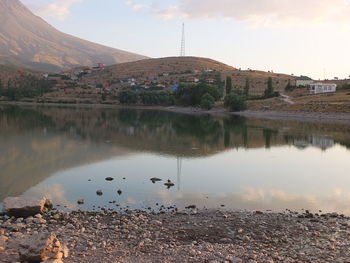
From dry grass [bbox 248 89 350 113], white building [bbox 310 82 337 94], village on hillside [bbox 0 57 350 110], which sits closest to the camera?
dry grass [bbox 248 89 350 113]

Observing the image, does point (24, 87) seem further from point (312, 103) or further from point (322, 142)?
point (322, 142)

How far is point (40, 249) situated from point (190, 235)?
238 inches

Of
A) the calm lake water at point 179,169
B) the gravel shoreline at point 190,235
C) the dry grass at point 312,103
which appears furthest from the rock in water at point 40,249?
the dry grass at point 312,103

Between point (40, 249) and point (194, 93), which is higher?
point (194, 93)

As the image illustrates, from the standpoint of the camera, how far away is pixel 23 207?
17828mm

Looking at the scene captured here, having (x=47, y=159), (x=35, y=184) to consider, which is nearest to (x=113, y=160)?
(x=47, y=159)

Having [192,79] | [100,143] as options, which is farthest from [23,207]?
[192,79]

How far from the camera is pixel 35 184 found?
26.2m

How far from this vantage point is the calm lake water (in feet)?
74.1

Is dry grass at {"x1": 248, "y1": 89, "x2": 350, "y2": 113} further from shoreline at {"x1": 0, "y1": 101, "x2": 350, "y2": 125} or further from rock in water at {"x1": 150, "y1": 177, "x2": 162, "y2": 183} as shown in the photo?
rock in water at {"x1": 150, "y1": 177, "x2": 162, "y2": 183}

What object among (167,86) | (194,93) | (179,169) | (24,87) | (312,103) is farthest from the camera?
(167,86)

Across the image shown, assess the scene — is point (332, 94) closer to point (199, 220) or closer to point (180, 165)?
point (180, 165)

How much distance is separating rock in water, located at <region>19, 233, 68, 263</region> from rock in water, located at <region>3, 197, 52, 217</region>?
6.94m

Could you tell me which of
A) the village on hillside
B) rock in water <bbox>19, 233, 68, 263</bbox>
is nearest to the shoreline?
the village on hillside
